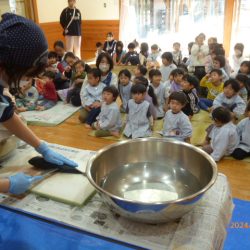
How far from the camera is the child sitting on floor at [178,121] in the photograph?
2302 millimetres

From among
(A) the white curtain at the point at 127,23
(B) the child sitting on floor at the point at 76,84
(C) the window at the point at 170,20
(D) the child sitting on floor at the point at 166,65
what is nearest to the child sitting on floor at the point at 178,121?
(B) the child sitting on floor at the point at 76,84

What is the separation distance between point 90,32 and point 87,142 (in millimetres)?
4302

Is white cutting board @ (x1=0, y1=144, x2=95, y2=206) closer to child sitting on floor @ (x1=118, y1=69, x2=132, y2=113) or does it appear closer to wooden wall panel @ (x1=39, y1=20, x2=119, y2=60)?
child sitting on floor @ (x1=118, y1=69, x2=132, y2=113)

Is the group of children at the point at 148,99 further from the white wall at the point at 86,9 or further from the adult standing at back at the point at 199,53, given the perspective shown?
the white wall at the point at 86,9

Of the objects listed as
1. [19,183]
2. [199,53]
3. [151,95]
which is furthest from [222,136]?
[199,53]

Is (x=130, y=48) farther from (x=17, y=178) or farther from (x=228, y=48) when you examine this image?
(x=17, y=178)

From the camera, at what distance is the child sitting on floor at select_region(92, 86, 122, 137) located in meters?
2.57

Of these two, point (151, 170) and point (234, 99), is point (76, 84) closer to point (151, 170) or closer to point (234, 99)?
point (234, 99)

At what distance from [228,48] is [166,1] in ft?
4.49

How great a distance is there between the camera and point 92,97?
290 centimetres

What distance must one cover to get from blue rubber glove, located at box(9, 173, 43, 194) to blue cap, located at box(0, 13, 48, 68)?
35 centimetres

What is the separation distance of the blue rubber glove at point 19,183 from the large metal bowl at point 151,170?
0.21m

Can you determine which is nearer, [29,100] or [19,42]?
[19,42]

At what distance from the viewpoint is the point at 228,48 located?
16.5 feet
